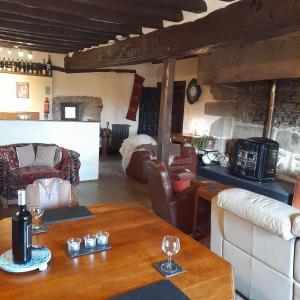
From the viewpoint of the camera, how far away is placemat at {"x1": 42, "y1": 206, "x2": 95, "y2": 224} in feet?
6.15

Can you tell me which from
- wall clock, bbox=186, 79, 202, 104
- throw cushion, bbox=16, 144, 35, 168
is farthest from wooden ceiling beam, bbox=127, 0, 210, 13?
wall clock, bbox=186, 79, 202, 104

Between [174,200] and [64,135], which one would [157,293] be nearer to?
[174,200]

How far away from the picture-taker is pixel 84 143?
234 inches

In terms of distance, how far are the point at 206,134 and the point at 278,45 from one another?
2.98 meters

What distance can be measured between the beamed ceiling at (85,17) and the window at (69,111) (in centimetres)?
240

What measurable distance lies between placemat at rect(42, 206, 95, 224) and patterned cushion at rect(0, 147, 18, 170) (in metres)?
3.03

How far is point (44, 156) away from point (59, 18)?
6.86 ft

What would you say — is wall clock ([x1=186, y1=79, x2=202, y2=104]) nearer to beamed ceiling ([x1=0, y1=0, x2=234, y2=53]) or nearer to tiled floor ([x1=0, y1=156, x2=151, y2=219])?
tiled floor ([x1=0, y1=156, x2=151, y2=219])

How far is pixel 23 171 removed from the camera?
15.1 feet

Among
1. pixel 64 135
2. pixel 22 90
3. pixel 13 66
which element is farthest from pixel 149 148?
pixel 13 66

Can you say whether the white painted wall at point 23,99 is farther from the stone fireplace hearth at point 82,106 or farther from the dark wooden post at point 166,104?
the dark wooden post at point 166,104

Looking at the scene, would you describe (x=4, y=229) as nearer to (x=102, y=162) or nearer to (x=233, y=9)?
(x=233, y=9)

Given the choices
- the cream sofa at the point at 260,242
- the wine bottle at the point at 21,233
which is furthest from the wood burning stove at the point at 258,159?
the wine bottle at the point at 21,233

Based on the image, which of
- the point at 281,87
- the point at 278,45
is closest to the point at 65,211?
the point at 278,45
